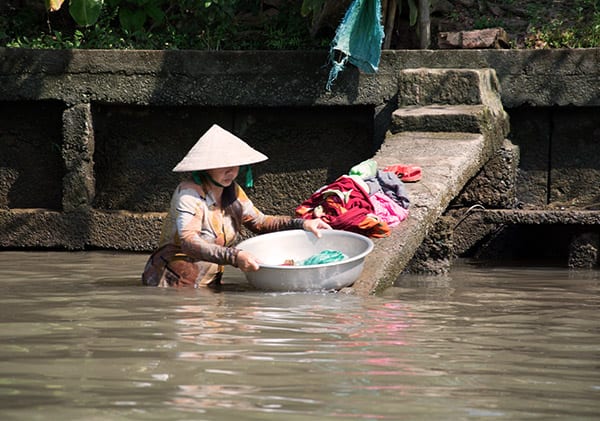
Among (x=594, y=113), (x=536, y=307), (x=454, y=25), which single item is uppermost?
(x=454, y=25)

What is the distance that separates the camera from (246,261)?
6098 millimetres

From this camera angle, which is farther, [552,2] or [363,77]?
[552,2]

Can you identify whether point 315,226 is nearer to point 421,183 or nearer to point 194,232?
point 194,232

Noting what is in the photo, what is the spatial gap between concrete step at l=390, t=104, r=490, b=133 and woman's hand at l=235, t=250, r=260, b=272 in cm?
284

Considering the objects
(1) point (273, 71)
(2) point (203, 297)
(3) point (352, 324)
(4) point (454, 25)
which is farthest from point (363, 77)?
(3) point (352, 324)

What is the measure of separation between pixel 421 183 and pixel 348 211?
0.83m

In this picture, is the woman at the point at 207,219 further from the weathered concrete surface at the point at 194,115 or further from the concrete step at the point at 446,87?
the concrete step at the point at 446,87

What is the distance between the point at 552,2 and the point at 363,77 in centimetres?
238

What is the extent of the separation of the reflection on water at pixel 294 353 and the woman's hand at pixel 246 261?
179 mm

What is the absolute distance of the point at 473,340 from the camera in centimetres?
502

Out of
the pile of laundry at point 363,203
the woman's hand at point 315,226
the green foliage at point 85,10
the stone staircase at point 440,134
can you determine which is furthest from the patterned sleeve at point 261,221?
the green foliage at point 85,10

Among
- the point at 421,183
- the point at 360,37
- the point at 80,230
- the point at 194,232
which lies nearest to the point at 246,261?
the point at 194,232

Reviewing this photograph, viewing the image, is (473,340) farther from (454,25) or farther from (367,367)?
(454,25)

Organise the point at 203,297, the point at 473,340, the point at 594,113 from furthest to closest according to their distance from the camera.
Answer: the point at 594,113 < the point at 203,297 < the point at 473,340
